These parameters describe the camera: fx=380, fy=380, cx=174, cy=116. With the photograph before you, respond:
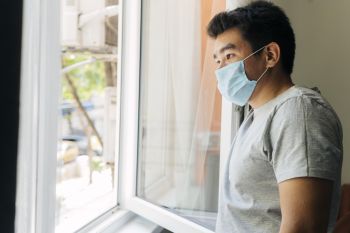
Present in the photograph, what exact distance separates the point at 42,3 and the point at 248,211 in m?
0.74

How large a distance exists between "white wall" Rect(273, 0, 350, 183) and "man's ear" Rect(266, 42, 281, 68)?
109 centimetres

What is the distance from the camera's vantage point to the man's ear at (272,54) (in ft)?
3.59

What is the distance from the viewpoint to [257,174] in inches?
39.1

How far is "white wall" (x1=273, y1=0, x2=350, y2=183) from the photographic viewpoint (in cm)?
208

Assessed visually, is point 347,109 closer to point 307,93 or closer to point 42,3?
point 307,93

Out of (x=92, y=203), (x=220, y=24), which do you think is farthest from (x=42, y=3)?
(x=92, y=203)

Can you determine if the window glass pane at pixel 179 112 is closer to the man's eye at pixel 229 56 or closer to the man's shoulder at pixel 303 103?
the man's eye at pixel 229 56

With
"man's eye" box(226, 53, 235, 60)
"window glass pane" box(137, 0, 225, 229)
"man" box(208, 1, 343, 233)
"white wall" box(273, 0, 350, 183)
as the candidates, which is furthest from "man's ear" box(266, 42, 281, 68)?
"white wall" box(273, 0, 350, 183)

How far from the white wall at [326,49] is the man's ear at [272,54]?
1.09 meters

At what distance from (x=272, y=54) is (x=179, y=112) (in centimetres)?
74

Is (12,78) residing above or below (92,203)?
above

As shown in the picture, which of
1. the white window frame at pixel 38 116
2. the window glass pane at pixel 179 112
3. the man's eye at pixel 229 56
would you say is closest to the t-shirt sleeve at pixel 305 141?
the man's eye at pixel 229 56

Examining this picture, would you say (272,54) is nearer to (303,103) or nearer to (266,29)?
(266,29)

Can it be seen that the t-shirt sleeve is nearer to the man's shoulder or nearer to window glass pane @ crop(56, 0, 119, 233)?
the man's shoulder
